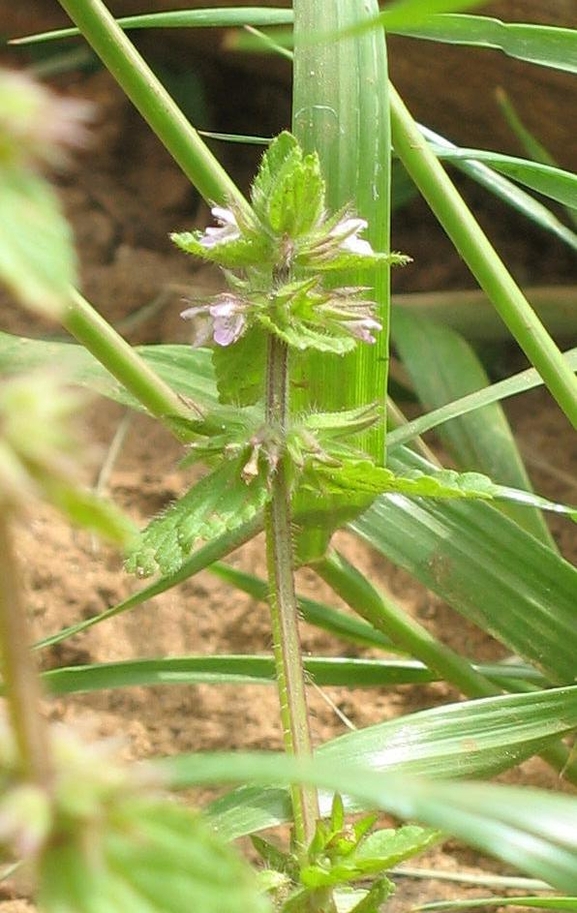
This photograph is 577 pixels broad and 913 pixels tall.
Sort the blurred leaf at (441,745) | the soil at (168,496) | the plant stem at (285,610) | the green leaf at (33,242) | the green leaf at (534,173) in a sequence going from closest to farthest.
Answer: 1. the green leaf at (33,242)
2. the plant stem at (285,610)
3. the blurred leaf at (441,745)
4. the green leaf at (534,173)
5. the soil at (168,496)

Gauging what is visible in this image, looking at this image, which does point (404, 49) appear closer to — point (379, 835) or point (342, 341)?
point (342, 341)

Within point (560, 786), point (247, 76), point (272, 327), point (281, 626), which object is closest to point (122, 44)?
point (272, 327)

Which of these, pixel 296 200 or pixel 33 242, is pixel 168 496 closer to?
pixel 296 200

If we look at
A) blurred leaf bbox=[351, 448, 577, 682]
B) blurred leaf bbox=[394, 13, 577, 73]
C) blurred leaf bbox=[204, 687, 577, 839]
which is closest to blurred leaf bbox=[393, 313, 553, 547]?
blurred leaf bbox=[351, 448, 577, 682]

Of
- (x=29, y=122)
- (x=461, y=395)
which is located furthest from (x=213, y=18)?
(x=29, y=122)

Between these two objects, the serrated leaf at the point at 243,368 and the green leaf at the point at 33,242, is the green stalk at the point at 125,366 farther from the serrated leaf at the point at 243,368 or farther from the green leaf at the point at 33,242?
the green leaf at the point at 33,242

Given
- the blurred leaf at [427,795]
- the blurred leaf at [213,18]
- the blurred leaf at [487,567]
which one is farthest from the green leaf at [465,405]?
the blurred leaf at [427,795]
